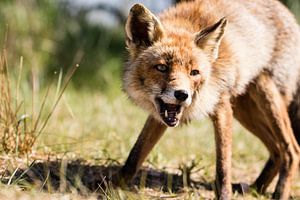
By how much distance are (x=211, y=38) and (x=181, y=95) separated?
0.83 metres

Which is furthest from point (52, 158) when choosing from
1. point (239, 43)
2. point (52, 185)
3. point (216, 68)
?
point (239, 43)

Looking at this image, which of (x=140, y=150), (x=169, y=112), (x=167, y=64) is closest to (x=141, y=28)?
(x=167, y=64)

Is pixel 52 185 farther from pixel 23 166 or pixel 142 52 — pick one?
pixel 142 52

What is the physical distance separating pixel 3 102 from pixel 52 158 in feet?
2.39

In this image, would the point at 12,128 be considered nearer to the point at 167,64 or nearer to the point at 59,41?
the point at 167,64

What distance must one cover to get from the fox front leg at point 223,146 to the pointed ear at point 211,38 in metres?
0.44

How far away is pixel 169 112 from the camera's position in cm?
505

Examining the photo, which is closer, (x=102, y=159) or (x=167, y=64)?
(x=167, y=64)

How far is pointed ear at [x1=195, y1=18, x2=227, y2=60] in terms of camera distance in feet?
17.2

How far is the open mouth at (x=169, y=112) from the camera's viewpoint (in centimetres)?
502

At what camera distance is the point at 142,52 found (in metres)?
5.30

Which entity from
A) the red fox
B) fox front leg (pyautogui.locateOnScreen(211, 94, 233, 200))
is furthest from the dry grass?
the red fox

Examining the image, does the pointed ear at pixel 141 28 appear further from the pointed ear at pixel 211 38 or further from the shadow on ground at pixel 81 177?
the shadow on ground at pixel 81 177

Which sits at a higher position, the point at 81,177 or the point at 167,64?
Result: the point at 167,64
